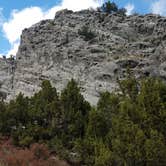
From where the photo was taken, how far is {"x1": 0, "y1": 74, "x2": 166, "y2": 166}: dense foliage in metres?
20.8

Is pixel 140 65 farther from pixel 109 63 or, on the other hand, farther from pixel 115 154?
pixel 115 154

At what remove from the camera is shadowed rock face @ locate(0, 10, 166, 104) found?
4691 centimetres

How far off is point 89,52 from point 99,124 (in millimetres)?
25191

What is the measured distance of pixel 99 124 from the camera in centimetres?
2728

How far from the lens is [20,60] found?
179 ft

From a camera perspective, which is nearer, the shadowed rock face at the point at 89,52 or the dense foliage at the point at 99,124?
the dense foliage at the point at 99,124

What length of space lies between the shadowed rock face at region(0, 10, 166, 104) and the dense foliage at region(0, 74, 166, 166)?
38.4ft

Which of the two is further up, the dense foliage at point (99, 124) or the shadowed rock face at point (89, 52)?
the shadowed rock face at point (89, 52)

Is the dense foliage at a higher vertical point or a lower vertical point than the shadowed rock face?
lower

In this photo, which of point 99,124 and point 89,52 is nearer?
point 99,124

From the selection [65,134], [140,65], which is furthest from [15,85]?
[65,134]

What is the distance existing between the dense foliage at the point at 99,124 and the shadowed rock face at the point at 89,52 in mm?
11703

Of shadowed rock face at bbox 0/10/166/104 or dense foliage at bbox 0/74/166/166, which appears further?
shadowed rock face at bbox 0/10/166/104

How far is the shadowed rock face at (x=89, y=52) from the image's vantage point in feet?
154
